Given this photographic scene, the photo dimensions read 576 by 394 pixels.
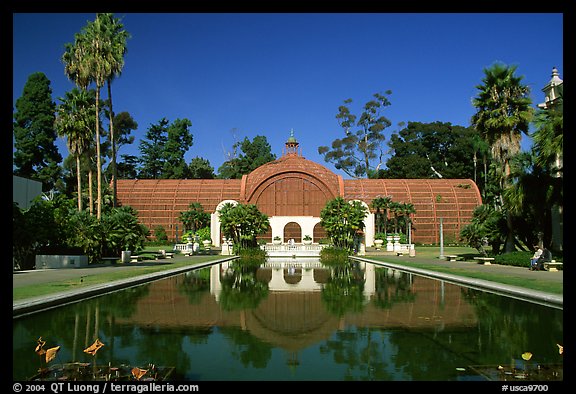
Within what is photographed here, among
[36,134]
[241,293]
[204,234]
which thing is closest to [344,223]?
[204,234]

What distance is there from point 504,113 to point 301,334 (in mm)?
25913

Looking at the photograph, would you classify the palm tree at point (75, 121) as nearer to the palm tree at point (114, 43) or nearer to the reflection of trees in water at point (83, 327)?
the palm tree at point (114, 43)

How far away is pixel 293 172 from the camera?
6638 cm

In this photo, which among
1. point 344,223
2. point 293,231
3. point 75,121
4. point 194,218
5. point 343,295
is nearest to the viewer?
point 343,295

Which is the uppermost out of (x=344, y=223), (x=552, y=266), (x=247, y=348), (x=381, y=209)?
(x=381, y=209)

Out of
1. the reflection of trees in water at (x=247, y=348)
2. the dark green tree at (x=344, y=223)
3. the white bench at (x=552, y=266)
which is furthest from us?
the dark green tree at (x=344, y=223)

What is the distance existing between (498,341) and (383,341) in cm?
205

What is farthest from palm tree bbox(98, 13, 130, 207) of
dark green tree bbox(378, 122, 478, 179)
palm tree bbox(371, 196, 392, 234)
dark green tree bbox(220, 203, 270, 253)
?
dark green tree bbox(378, 122, 478, 179)

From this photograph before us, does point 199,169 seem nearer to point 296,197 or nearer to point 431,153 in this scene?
point 296,197

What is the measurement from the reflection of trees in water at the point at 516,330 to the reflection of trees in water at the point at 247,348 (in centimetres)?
334

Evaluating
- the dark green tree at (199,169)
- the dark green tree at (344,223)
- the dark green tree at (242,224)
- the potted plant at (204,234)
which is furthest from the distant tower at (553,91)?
the dark green tree at (199,169)

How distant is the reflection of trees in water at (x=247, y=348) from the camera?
7.38m

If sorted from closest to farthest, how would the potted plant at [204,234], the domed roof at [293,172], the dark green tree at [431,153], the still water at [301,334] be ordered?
the still water at [301,334] → the potted plant at [204,234] → the domed roof at [293,172] → the dark green tree at [431,153]
